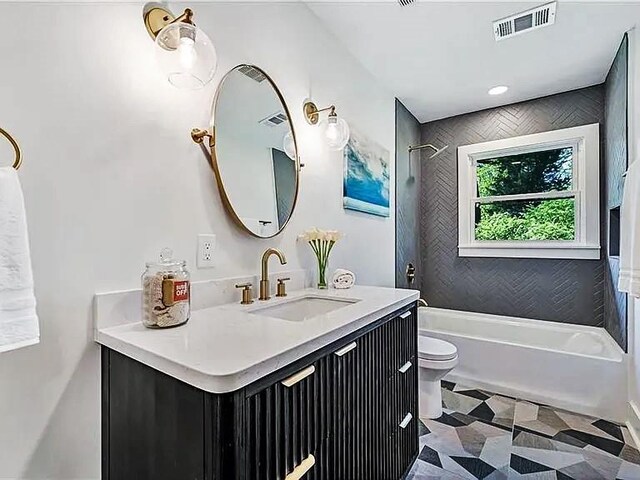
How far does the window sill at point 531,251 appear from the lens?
2961mm

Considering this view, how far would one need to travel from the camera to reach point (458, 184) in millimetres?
3650

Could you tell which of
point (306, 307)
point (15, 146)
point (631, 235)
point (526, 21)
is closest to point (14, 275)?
point (15, 146)

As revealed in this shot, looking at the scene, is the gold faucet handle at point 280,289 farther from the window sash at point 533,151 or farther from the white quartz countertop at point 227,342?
the window sash at point 533,151

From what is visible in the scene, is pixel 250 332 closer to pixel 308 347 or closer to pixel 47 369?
pixel 308 347

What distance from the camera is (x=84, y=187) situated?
3.23 feet

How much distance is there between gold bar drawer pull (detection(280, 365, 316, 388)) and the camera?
819 millimetres

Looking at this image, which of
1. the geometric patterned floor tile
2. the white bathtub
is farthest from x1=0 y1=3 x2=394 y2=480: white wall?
the white bathtub

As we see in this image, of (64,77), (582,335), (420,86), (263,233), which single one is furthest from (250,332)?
(582,335)

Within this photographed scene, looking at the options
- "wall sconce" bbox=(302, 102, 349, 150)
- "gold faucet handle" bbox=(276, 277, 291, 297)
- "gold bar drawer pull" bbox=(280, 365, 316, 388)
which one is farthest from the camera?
"wall sconce" bbox=(302, 102, 349, 150)

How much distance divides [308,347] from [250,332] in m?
0.18

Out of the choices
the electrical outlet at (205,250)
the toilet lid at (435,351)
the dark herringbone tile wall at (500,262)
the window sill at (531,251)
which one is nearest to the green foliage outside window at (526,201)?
the window sill at (531,251)

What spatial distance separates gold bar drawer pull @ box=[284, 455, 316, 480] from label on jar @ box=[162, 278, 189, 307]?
0.56 m

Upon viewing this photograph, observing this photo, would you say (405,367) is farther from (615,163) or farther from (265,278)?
(615,163)

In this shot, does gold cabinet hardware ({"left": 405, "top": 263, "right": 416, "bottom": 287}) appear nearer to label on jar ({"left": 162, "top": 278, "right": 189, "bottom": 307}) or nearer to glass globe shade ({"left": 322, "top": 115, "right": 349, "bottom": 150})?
glass globe shade ({"left": 322, "top": 115, "right": 349, "bottom": 150})
